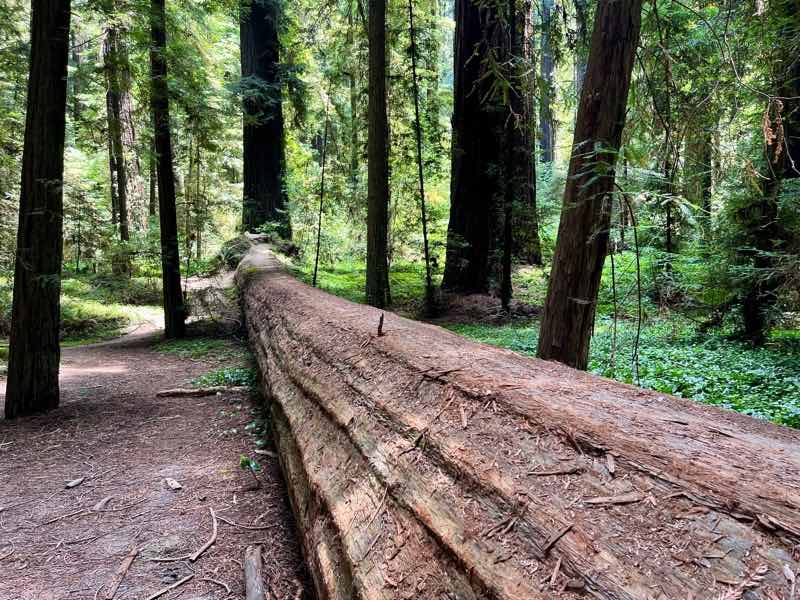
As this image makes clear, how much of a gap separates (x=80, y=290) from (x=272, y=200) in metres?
5.66

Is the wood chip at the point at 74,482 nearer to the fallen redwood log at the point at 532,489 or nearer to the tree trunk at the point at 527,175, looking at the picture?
the fallen redwood log at the point at 532,489

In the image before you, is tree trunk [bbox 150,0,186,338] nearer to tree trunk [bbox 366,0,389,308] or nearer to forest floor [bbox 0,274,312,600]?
forest floor [bbox 0,274,312,600]

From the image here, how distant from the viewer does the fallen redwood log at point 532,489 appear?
1.22 meters

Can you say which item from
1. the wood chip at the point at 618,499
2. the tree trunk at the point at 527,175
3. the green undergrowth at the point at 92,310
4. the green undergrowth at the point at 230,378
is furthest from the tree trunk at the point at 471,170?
the wood chip at the point at 618,499

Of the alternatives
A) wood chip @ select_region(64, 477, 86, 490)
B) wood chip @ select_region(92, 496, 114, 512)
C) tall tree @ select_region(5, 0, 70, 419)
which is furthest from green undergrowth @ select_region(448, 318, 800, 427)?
tall tree @ select_region(5, 0, 70, 419)

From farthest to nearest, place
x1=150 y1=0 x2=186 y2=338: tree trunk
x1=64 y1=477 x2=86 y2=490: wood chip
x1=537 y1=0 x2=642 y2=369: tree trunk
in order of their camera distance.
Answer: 1. x1=150 y1=0 x2=186 y2=338: tree trunk
2. x1=537 y1=0 x2=642 y2=369: tree trunk
3. x1=64 y1=477 x2=86 y2=490: wood chip

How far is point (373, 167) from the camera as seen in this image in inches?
372

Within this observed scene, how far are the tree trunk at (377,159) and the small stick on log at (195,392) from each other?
12.3ft

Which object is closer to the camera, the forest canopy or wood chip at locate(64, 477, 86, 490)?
wood chip at locate(64, 477, 86, 490)

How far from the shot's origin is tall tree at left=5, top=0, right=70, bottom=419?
5270 mm

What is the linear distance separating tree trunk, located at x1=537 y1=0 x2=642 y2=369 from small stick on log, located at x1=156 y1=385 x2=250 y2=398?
3964 millimetres

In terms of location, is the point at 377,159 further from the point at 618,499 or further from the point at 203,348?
the point at 618,499

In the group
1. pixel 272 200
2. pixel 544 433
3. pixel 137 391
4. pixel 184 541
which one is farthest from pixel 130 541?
pixel 272 200

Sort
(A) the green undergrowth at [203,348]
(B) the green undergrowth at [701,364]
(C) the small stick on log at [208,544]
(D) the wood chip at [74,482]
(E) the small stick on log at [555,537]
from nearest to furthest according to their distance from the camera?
1. (E) the small stick on log at [555,537]
2. (C) the small stick on log at [208,544]
3. (D) the wood chip at [74,482]
4. (B) the green undergrowth at [701,364]
5. (A) the green undergrowth at [203,348]
